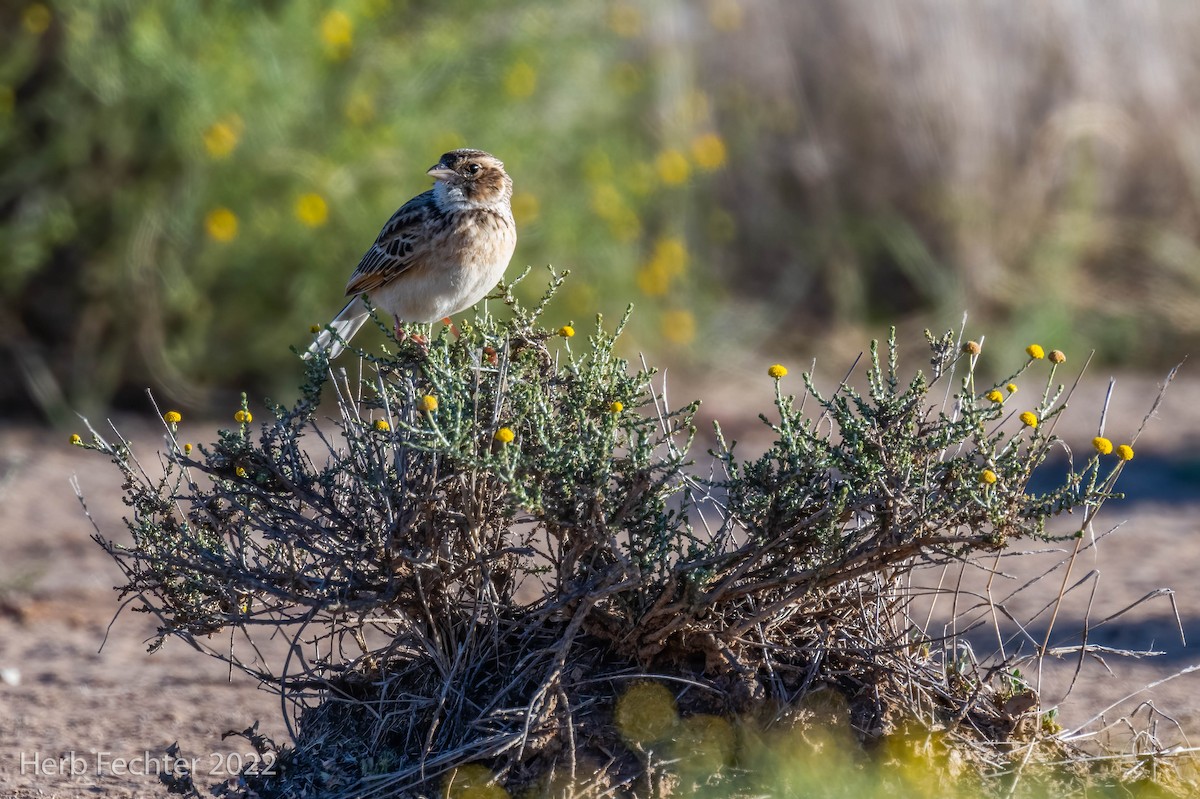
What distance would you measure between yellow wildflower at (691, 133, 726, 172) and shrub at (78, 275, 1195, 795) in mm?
6147

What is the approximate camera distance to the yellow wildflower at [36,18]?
8172mm

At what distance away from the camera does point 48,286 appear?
871 centimetres

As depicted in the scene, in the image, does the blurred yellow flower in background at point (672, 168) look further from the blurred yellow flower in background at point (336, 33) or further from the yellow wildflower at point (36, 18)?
the yellow wildflower at point (36, 18)

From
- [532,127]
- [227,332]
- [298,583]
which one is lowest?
[298,583]

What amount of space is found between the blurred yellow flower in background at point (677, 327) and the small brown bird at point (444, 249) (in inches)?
166

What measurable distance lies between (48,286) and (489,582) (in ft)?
19.8

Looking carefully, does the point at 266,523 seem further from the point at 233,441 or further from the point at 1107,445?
the point at 1107,445

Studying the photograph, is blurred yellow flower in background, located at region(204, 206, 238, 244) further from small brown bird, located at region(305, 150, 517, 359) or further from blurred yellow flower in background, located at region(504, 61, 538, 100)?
small brown bird, located at region(305, 150, 517, 359)

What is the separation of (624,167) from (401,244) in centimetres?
455

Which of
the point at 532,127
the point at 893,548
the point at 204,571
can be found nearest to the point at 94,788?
the point at 204,571

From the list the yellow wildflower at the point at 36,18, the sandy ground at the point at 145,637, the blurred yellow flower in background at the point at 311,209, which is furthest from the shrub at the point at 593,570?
the yellow wildflower at the point at 36,18

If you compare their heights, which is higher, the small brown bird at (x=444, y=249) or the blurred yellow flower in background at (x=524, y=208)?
the blurred yellow flower in background at (x=524, y=208)

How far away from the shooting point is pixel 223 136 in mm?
7852

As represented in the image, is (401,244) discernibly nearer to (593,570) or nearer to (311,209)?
(593,570)
